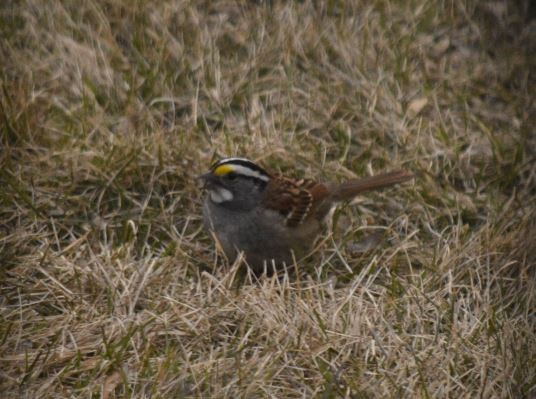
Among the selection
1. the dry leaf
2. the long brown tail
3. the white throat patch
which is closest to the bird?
the white throat patch

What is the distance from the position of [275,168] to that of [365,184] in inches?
24.7

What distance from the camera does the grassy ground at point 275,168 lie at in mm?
4812

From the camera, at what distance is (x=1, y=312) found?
5137 millimetres

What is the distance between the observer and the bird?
5742mm

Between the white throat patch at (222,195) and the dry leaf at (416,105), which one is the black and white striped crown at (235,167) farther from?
the dry leaf at (416,105)

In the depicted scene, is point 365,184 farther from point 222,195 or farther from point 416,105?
point 416,105

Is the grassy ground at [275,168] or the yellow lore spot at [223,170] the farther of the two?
the yellow lore spot at [223,170]

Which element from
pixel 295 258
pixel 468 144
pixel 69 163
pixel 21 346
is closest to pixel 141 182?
pixel 69 163

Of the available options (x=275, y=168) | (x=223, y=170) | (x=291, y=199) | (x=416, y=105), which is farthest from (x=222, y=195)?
(x=416, y=105)

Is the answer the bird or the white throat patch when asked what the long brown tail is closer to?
the bird

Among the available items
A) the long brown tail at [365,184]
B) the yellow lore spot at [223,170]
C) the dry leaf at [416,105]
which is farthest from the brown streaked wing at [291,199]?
the dry leaf at [416,105]

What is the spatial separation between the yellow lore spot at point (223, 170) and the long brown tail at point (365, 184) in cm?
67

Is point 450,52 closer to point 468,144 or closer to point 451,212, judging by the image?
point 468,144

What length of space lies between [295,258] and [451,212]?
3.34ft
